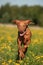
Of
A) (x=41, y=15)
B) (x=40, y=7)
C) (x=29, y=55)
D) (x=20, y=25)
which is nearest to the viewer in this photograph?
(x=20, y=25)

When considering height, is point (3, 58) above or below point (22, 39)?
below

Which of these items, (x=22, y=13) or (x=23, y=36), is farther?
(x=22, y=13)

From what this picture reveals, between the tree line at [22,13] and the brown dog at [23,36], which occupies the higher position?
the brown dog at [23,36]

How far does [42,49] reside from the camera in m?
12.8

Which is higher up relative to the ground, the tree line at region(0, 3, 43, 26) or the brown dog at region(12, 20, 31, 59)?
the brown dog at region(12, 20, 31, 59)

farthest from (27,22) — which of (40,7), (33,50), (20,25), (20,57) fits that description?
(40,7)

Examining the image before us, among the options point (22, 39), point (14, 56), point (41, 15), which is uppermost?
point (22, 39)

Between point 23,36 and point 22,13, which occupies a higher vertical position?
point 23,36

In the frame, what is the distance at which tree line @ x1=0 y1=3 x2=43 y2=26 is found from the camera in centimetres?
7106

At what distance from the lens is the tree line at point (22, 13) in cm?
7106

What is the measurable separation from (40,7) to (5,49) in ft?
247

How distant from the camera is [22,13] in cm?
8188

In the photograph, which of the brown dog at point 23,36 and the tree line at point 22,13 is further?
the tree line at point 22,13

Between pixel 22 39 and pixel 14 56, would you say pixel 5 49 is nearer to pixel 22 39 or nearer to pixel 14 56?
pixel 14 56
